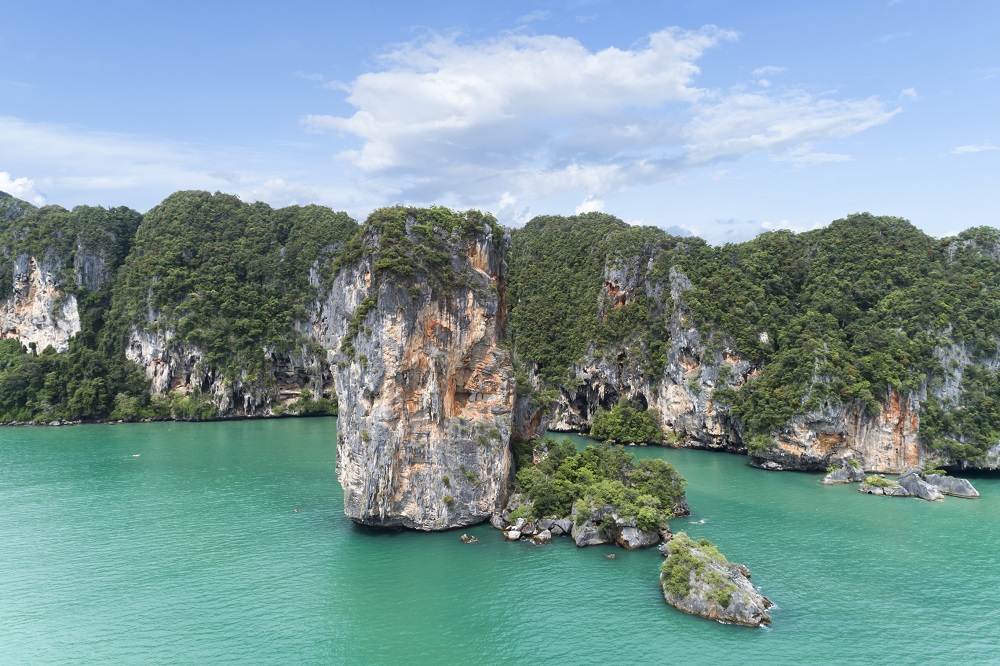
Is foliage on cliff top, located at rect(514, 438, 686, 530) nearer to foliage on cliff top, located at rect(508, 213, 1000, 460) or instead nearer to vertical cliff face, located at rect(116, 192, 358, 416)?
foliage on cliff top, located at rect(508, 213, 1000, 460)

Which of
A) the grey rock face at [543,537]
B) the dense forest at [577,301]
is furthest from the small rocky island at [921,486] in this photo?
the grey rock face at [543,537]

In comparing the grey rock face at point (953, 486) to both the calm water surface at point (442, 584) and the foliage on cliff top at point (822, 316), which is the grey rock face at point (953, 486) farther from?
the foliage on cliff top at point (822, 316)

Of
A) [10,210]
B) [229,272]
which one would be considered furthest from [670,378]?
[10,210]

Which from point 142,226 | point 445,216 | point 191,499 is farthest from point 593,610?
point 142,226

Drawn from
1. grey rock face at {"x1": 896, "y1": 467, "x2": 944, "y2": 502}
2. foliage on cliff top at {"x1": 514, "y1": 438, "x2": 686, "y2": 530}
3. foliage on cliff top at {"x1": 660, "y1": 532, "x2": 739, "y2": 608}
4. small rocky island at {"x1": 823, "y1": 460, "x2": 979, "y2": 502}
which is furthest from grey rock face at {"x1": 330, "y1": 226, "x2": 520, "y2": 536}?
grey rock face at {"x1": 896, "y1": 467, "x2": 944, "y2": 502}

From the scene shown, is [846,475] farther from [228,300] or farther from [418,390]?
[228,300]

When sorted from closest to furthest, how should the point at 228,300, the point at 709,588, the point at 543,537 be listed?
the point at 709,588 < the point at 543,537 < the point at 228,300
